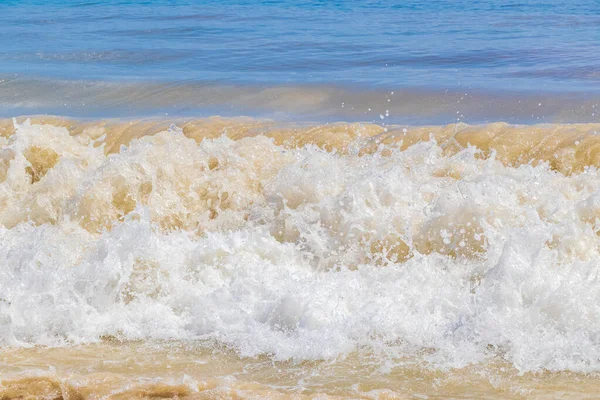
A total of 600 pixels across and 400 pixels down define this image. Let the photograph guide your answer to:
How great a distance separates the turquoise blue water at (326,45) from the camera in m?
9.80

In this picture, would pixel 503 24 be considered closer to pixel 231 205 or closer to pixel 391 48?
pixel 391 48

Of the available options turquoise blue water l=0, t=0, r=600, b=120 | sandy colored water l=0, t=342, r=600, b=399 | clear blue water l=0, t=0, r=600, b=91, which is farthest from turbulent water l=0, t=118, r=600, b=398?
clear blue water l=0, t=0, r=600, b=91

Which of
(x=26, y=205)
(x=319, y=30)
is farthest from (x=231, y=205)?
(x=319, y=30)

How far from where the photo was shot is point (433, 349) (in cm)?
355

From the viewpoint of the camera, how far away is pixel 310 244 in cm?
480

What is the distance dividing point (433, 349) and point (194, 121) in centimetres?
447

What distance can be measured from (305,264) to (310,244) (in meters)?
0.18

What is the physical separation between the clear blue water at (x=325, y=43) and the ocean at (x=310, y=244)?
0.49 m

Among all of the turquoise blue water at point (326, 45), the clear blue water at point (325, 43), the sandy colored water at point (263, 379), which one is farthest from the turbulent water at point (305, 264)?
the clear blue water at point (325, 43)

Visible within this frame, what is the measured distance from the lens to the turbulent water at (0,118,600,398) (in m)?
3.43

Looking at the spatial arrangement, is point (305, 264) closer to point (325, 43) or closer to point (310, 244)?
point (310, 244)

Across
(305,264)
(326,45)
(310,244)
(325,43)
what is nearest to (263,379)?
(305,264)

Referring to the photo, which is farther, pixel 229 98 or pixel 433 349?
pixel 229 98

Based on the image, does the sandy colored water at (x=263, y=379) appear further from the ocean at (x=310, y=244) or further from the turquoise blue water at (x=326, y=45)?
the turquoise blue water at (x=326, y=45)
